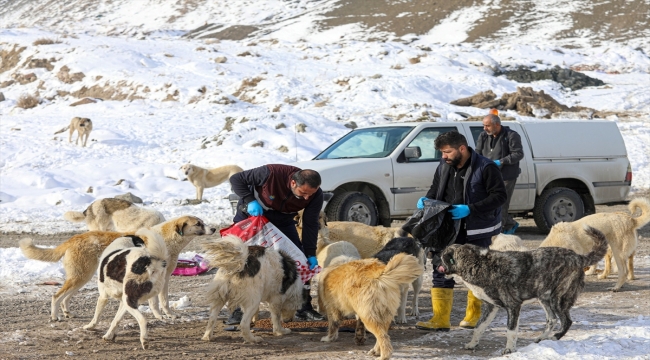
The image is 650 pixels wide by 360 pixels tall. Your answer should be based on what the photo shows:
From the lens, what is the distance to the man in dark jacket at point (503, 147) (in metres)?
10.3

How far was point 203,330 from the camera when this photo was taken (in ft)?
22.3

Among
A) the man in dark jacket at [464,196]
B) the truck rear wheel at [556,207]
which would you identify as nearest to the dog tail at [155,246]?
the man in dark jacket at [464,196]

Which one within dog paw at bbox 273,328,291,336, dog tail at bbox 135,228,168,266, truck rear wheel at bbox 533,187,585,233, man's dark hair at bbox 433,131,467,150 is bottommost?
truck rear wheel at bbox 533,187,585,233

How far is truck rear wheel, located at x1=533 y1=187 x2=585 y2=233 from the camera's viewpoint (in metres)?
12.3

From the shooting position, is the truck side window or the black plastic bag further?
the truck side window

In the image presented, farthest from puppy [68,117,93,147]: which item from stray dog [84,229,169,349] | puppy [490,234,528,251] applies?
puppy [490,234,528,251]

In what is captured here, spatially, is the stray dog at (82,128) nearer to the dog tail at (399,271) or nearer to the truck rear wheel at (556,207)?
the truck rear wheel at (556,207)

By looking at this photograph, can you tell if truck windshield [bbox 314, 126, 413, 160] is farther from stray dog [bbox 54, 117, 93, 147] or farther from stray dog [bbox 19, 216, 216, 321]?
stray dog [bbox 54, 117, 93, 147]

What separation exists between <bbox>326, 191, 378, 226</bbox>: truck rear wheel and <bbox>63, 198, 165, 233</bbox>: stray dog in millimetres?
2559

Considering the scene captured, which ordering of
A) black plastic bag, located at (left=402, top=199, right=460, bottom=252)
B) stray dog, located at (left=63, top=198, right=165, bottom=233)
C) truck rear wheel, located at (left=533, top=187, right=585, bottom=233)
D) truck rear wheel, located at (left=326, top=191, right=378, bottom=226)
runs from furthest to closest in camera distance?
truck rear wheel, located at (left=533, top=187, right=585, bottom=233)
truck rear wheel, located at (left=326, top=191, right=378, bottom=226)
stray dog, located at (left=63, top=198, right=165, bottom=233)
black plastic bag, located at (left=402, top=199, right=460, bottom=252)

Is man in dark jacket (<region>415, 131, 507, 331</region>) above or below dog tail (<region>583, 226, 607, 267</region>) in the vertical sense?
above

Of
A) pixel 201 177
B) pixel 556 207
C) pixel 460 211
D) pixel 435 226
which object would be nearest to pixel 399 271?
pixel 435 226

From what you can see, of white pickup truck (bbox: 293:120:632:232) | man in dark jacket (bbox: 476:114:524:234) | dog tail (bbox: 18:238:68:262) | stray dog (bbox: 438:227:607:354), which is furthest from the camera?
white pickup truck (bbox: 293:120:632:232)

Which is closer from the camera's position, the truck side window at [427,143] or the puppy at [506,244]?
the puppy at [506,244]
